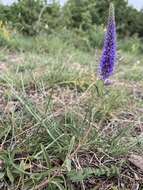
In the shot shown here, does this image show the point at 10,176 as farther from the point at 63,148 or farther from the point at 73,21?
the point at 73,21

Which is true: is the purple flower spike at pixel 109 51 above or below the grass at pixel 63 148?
above

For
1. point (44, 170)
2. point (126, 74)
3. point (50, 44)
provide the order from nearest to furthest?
point (44, 170) < point (126, 74) < point (50, 44)

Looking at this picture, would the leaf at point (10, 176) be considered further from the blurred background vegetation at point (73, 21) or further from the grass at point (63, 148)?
the blurred background vegetation at point (73, 21)

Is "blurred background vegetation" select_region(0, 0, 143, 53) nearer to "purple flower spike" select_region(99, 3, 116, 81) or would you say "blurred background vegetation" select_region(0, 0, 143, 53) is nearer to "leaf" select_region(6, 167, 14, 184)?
"purple flower spike" select_region(99, 3, 116, 81)

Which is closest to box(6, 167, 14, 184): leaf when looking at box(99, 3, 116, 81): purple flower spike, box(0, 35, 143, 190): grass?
box(0, 35, 143, 190): grass

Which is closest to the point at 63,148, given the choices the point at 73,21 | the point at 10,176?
the point at 10,176

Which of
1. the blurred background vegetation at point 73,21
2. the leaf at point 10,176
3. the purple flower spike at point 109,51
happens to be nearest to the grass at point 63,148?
the leaf at point 10,176

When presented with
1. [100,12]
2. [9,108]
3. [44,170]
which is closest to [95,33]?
[100,12]

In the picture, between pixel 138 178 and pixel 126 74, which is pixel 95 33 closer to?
pixel 126 74
